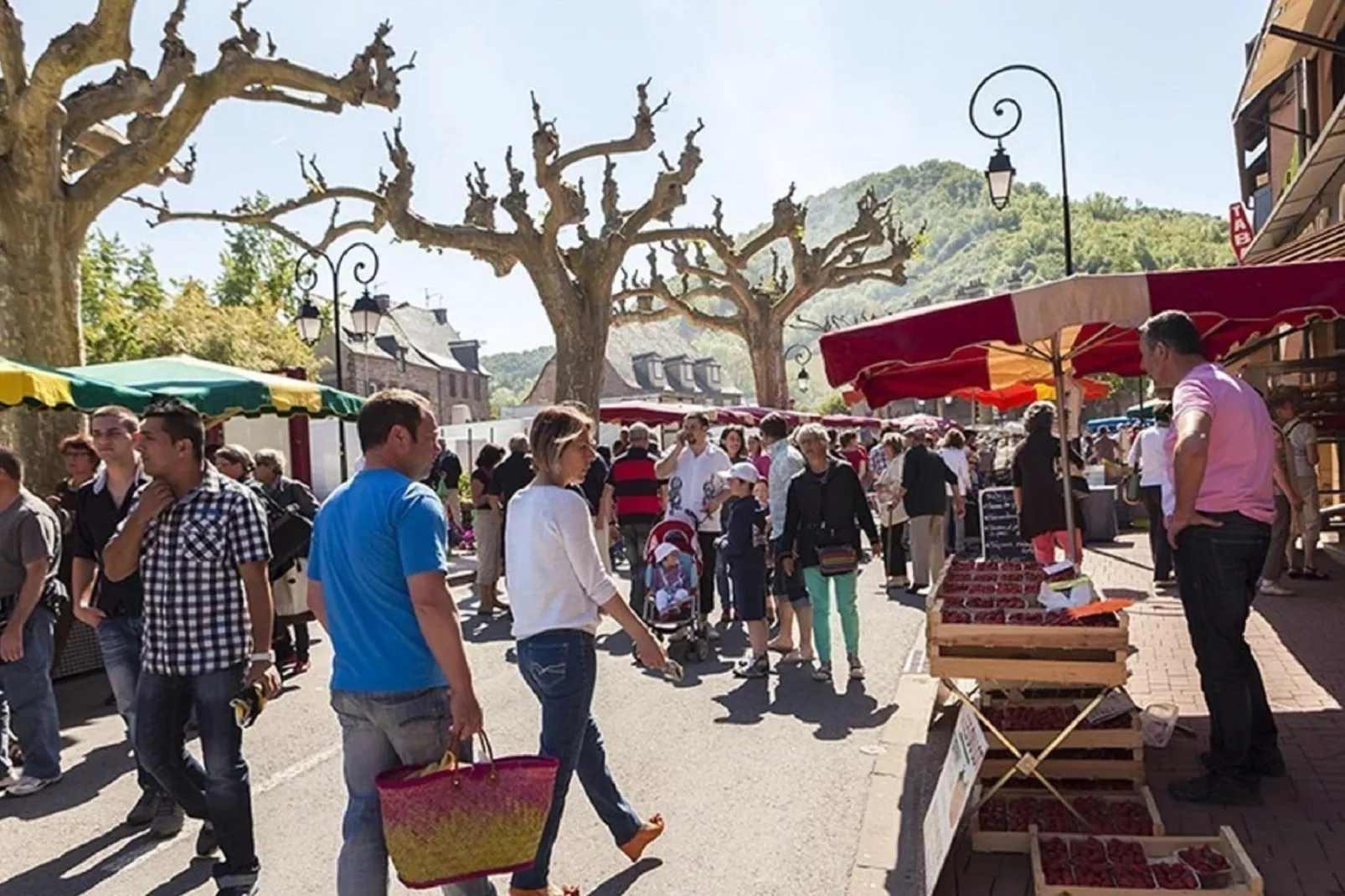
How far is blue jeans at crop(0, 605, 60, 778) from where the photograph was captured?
5.34 metres

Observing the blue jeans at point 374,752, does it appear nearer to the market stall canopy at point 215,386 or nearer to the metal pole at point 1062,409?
the metal pole at point 1062,409

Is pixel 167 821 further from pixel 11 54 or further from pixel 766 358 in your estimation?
pixel 766 358

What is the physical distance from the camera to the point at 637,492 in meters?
9.38

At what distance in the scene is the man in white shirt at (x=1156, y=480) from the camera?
9.75 metres

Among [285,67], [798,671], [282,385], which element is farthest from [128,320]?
[798,671]

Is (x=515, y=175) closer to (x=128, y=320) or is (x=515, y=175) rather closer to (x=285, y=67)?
(x=285, y=67)

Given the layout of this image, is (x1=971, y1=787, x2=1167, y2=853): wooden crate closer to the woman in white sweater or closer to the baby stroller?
the woman in white sweater

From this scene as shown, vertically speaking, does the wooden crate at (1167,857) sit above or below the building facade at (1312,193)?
below

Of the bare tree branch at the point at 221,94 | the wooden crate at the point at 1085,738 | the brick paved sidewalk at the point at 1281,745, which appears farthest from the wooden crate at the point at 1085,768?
the bare tree branch at the point at 221,94

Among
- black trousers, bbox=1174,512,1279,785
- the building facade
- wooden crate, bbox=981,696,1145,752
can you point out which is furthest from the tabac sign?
wooden crate, bbox=981,696,1145,752

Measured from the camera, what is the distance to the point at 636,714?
6535 millimetres

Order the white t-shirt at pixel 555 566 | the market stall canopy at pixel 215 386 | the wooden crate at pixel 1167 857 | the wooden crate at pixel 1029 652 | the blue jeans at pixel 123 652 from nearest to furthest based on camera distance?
the wooden crate at pixel 1167 857
the white t-shirt at pixel 555 566
the wooden crate at pixel 1029 652
the blue jeans at pixel 123 652
the market stall canopy at pixel 215 386

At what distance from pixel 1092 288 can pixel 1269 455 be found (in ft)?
3.37

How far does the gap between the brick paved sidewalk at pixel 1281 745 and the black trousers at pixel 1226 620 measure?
10.1 inches
